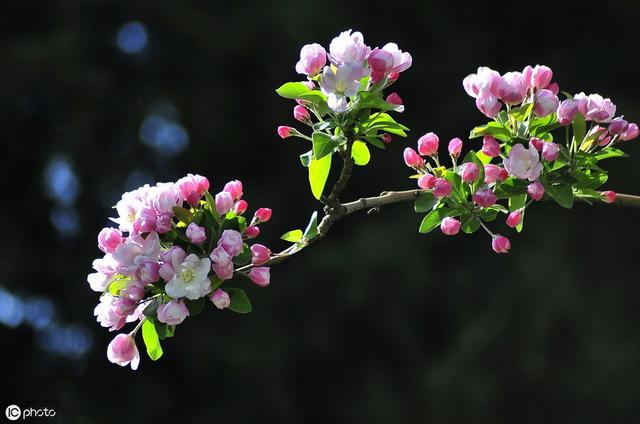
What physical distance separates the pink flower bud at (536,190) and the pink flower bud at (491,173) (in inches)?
1.4

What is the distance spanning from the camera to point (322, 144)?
39.8 inches

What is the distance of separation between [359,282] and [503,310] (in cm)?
65

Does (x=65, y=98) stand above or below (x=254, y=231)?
above

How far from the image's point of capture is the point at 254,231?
102 cm

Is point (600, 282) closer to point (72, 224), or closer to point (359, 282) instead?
point (359, 282)

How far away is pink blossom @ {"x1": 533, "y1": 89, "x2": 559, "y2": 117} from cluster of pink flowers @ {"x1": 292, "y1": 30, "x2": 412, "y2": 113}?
0.14 meters

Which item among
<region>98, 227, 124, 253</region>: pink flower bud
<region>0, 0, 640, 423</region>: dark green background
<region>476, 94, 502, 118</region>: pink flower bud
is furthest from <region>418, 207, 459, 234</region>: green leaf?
<region>0, 0, 640, 423</region>: dark green background

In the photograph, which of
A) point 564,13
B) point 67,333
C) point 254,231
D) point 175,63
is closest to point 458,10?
point 564,13

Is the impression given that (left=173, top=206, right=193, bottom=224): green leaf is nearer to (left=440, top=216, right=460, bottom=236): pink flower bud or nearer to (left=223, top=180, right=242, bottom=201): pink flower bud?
(left=223, top=180, right=242, bottom=201): pink flower bud

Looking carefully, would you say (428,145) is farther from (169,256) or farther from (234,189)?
(169,256)

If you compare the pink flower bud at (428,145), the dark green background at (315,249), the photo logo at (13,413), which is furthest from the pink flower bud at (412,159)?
the dark green background at (315,249)

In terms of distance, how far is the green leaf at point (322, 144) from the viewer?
1.00 meters

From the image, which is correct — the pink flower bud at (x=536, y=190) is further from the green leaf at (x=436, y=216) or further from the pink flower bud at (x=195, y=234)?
the pink flower bud at (x=195, y=234)

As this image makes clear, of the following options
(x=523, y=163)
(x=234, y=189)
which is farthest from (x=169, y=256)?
(x=523, y=163)
